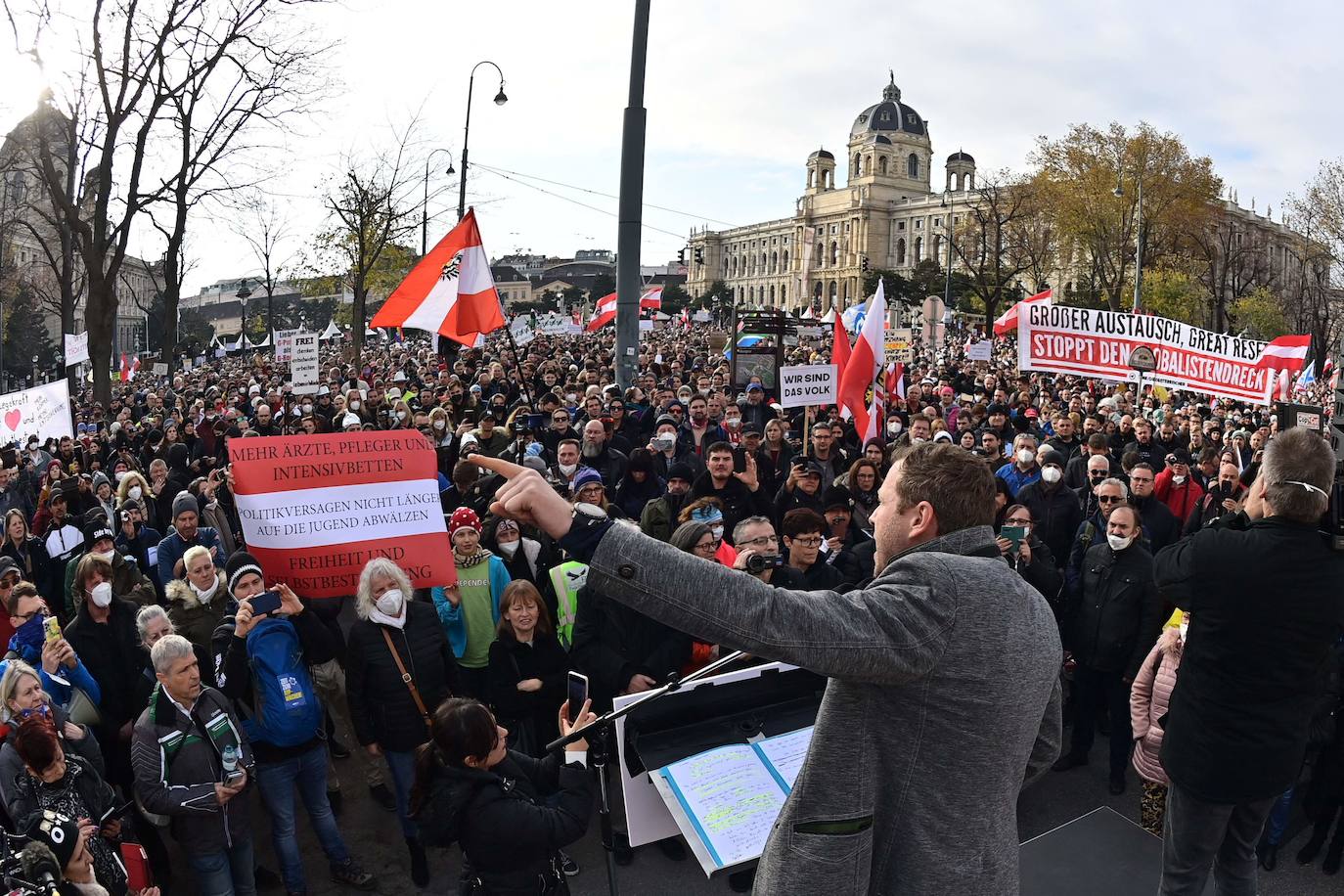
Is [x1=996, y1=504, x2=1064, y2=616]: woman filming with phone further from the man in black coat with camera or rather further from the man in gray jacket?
the man in gray jacket

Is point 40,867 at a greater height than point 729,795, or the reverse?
point 729,795

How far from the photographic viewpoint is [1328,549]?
307cm

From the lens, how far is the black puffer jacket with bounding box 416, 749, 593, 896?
3311 millimetres

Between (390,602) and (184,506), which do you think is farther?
(184,506)

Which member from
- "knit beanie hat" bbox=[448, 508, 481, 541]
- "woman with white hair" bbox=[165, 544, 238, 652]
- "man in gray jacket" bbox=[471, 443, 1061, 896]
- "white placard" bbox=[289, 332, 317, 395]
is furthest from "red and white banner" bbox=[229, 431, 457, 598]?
"white placard" bbox=[289, 332, 317, 395]

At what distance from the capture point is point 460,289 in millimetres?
10000

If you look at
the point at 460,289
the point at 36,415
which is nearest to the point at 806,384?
the point at 460,289

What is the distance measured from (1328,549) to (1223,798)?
881mm

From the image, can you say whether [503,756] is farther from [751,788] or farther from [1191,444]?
[1191,444]

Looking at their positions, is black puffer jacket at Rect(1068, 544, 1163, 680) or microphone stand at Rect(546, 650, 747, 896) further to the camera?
black puffer jacket at Rect(1068, 544, 1163, 680)

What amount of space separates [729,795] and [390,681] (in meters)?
2.49

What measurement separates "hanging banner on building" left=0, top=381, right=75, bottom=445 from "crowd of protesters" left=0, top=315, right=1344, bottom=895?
2156 mm

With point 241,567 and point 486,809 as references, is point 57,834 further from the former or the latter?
point 241,567

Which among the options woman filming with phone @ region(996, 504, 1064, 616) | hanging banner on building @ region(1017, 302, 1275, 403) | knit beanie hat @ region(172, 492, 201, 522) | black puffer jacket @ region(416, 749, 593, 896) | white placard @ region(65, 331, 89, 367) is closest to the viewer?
black puffer jacket @ region(416, 749, 593, 896)
